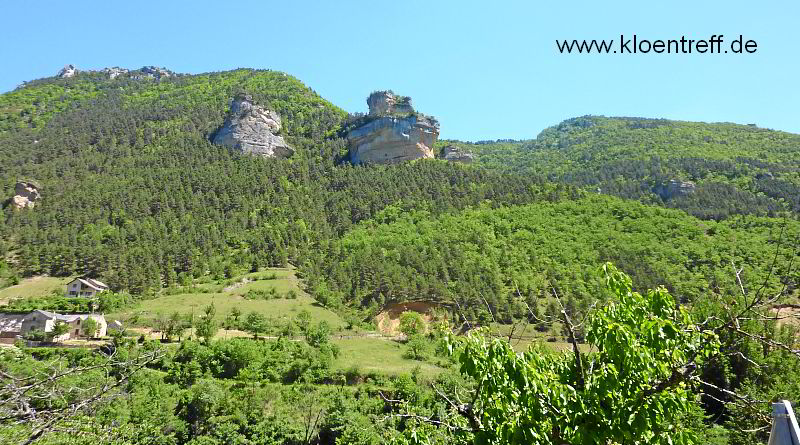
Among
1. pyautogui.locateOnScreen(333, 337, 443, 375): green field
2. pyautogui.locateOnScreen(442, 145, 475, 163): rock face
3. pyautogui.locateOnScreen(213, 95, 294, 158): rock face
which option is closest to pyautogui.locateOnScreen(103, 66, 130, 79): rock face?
pyautogui.locateOnScreen(213, 95, 294, 158): rock face

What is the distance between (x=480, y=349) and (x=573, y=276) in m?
59.5

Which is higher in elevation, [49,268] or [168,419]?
[49,268]

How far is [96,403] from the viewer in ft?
15.7

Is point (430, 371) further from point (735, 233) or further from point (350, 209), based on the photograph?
point (735, 233)

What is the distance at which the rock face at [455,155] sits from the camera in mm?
108562

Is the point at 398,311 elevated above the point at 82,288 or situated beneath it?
situated beneath

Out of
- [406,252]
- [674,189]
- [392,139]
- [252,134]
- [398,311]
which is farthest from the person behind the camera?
[392,139]

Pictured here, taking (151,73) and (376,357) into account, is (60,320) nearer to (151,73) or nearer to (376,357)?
(376,357)

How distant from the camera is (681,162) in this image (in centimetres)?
10838

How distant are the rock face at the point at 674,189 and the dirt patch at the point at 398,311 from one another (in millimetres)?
63914

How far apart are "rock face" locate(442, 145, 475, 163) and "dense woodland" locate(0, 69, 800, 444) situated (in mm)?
7940

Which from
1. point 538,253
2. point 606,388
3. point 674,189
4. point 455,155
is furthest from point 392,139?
point 606,388

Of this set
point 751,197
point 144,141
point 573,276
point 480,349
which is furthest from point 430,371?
point 144,141

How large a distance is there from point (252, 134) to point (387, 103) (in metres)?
38.8
